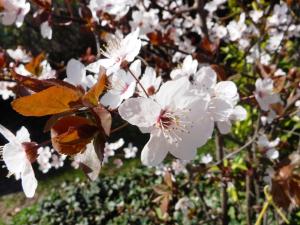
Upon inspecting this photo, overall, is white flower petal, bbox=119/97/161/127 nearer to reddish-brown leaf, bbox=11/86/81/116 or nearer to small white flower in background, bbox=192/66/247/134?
reddish-brown leaf, bbox=11/86/81/116

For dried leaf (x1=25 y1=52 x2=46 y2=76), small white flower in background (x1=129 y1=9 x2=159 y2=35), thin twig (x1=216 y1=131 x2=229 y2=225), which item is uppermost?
dried leaf (x1=25 y1=52 x2=46 y2=76)

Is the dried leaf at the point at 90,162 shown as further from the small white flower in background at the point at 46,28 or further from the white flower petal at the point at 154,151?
the small white flower in background at the point at 46,28

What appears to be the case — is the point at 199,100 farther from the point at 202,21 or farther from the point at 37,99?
the point at 202,21

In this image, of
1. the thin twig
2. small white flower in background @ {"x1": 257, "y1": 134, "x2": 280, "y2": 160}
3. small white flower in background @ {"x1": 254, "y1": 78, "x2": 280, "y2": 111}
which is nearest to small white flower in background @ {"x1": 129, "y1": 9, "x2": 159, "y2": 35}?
the thin twig

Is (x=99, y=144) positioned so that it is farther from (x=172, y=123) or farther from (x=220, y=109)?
(x=220, y=109)

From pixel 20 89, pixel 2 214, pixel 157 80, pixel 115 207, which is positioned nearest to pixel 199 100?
pixel 157 80

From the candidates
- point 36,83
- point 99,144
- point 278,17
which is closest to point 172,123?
point 99,144
